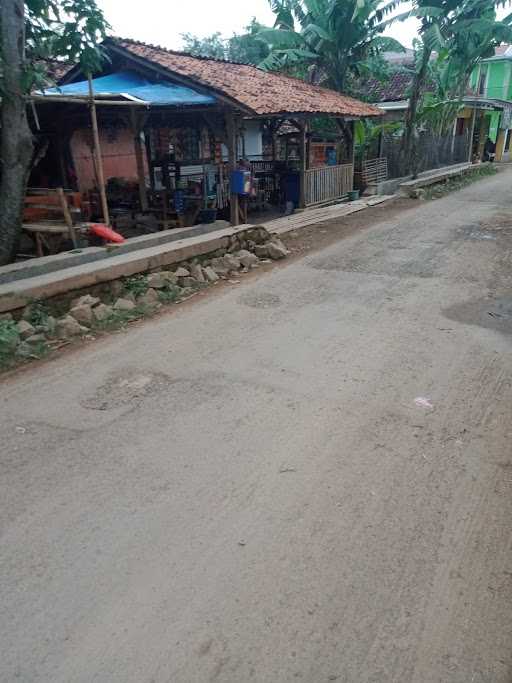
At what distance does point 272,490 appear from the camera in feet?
11.6

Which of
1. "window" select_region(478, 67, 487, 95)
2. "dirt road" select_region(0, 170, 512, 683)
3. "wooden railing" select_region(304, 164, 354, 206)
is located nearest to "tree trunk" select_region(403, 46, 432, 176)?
"wooden railing" select_region(304, 164, 354, 206)

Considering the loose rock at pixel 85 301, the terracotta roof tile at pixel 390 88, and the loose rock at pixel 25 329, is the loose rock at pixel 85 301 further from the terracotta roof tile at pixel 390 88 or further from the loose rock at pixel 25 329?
the terracotta roof tile at pixel 390 88

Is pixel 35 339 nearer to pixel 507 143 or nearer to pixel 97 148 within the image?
pixel 97 148

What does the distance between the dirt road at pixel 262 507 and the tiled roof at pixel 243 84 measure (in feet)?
21.8

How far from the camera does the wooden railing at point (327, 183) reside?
51.0ft

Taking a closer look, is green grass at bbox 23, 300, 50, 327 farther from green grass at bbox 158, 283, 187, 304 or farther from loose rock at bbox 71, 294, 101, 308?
green grass at bbox 158, 283, 187, 304

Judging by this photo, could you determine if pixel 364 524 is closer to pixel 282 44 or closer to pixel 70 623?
pixel 70 623

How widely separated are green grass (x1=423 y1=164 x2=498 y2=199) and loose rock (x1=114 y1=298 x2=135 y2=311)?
14.1 meters

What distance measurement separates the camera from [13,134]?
7613 millimetres

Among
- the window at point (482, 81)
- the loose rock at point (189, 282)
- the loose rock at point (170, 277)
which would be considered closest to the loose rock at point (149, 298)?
the loose rock at point (170, 277)

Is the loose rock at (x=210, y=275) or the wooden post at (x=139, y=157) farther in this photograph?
the wooden post at (x=139, y=157)

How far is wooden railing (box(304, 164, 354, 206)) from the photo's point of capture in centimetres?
1553

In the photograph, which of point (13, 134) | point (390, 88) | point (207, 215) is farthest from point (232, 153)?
point (390, 88)

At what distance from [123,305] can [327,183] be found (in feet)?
36.5
